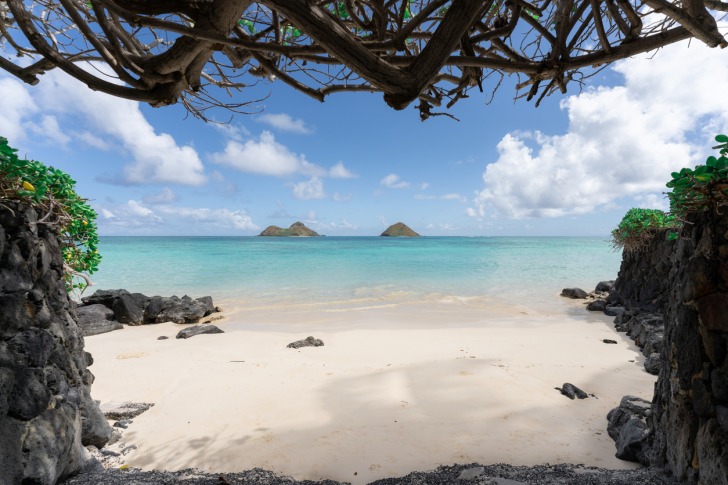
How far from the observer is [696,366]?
2312 mm

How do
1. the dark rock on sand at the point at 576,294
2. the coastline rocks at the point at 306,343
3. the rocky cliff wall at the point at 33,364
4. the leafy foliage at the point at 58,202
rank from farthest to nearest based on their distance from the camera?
the dark rock on sand at the point at 576,294
the coastline rocks at the point at 306,343
the leafy foliage at the point at 58,202
the rocky cliff wall at the point at 33,364

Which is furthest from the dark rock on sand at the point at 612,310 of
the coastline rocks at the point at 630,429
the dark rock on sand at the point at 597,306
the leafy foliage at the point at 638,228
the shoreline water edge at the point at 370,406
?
the coastline rocks at the point at 630,429

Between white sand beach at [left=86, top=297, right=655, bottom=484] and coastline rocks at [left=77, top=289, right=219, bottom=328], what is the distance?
1.86 metres

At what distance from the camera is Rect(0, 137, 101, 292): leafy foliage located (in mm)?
2418

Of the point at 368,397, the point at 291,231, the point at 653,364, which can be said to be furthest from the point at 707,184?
the point at 291,231

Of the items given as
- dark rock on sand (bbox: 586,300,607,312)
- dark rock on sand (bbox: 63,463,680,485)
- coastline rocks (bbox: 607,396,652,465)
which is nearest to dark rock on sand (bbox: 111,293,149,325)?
dark rock on sand (bbox: 63,463,680,485)

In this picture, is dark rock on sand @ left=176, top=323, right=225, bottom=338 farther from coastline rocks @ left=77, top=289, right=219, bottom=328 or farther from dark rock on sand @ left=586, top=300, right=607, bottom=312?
dark rock on sand @ left=586, top=300, right=607, bottom=312

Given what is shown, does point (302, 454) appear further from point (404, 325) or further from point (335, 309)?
point (335, 309)

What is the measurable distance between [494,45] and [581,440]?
12.0ft

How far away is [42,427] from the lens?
2391 mm

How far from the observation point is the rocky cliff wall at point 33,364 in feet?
7.34

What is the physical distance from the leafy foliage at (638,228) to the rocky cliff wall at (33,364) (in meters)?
11.0

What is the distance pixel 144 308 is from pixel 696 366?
39.3ft

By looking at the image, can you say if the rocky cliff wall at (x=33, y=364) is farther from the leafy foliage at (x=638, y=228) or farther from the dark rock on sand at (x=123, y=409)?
the leafy foliage at (x=638, y=228)
